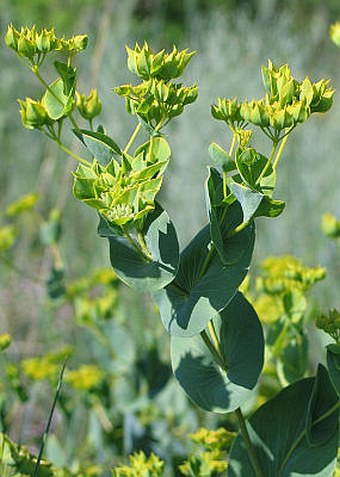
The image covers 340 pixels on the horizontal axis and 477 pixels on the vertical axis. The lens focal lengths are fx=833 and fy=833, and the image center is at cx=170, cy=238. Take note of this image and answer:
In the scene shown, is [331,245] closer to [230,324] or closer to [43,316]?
[43,316]

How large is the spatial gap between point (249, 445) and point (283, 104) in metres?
0.36

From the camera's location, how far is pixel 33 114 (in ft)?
2.79

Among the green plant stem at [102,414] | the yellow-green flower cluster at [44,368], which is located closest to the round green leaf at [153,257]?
the yellow-green flower cluster at [44,368]

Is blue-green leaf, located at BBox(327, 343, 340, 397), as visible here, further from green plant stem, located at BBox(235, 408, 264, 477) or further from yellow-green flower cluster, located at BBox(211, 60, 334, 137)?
yellow-green flower cluster, located at BBox(211, 60, 334, 137)

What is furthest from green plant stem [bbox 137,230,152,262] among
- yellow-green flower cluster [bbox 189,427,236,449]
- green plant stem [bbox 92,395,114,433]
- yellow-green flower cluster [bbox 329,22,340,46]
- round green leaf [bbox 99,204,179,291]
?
green plant stem [bbox 92,395,114,433]

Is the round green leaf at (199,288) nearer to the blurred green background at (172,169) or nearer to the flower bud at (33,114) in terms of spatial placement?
the flower bud at (33,114)

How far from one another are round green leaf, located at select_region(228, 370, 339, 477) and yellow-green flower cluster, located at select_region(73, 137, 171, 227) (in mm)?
304

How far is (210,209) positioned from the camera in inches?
31.0

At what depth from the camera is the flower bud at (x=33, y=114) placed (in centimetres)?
85

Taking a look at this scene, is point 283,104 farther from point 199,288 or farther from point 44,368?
point 44,368

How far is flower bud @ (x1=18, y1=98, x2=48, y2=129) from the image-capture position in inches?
33.4

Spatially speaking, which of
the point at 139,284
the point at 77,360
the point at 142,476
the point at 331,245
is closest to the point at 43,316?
the point at 77,360

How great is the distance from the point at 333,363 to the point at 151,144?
11.3 inches

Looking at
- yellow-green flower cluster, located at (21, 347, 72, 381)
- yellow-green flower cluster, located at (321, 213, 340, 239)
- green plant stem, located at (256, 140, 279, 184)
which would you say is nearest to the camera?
green plant stem, located at (256, 140, 279, 184)
